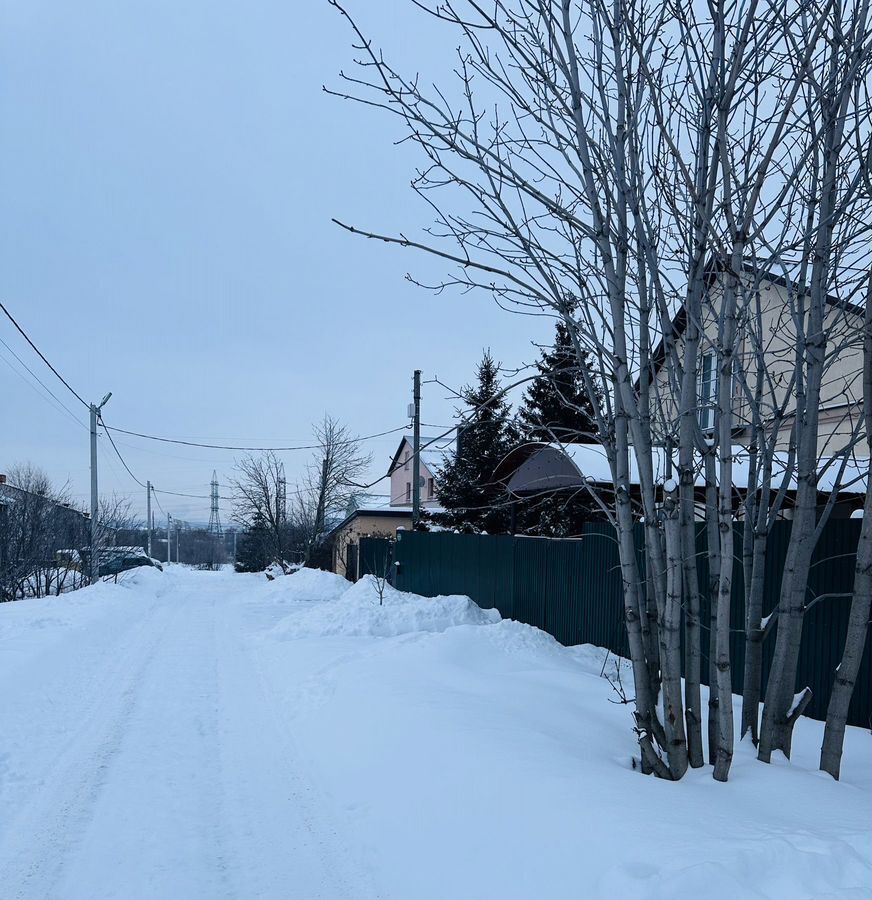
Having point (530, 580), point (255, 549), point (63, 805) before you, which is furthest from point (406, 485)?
point (63, 805)

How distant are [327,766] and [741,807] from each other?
10.00 feet

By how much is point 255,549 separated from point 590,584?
4668 centimetres

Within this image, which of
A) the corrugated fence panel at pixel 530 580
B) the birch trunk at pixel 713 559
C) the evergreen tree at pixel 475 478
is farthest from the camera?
the evergreen tree at pixel 475 478

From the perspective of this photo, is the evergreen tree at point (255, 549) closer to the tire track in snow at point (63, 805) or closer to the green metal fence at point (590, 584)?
the green metal fence at point (590, 584)

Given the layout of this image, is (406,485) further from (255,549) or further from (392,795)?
(392,795)

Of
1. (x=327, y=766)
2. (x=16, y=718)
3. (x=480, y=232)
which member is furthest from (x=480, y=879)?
(x=16, y=718)

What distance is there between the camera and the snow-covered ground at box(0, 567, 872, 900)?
340 cm

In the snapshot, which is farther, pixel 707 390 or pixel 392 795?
pixel 707 390

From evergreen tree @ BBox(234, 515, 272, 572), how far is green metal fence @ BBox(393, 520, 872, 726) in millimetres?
30125

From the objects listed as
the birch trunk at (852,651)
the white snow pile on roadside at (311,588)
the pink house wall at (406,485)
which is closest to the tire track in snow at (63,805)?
the birch trunk at (852,651)

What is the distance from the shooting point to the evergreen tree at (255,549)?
4850 centimetres

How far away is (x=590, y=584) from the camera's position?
10.7m

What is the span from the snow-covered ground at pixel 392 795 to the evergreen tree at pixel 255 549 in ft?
130

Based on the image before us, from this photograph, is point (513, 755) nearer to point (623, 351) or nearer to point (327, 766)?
point (327, 766)
